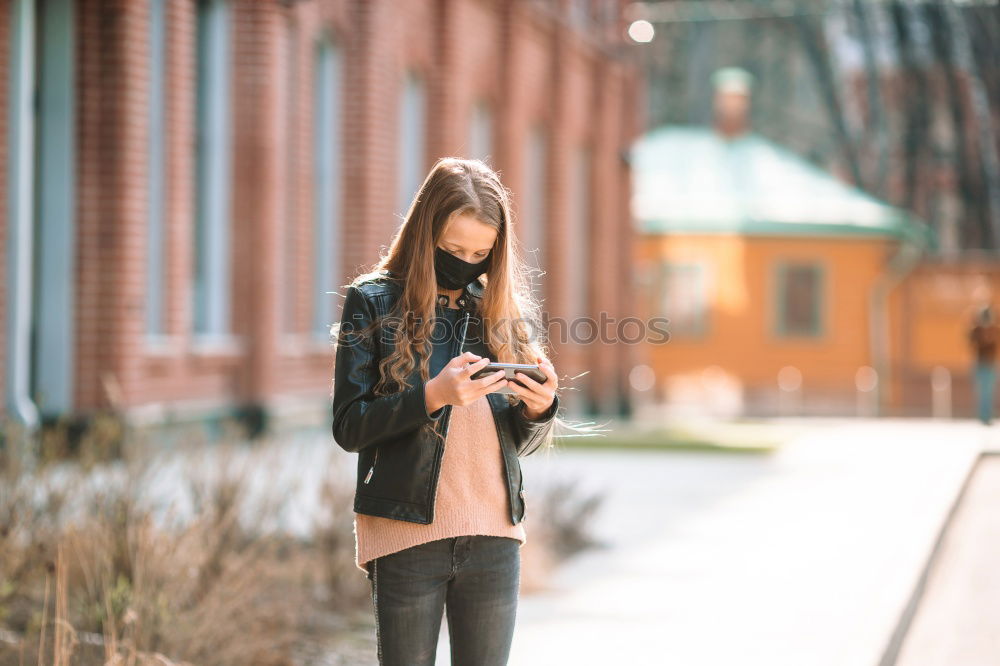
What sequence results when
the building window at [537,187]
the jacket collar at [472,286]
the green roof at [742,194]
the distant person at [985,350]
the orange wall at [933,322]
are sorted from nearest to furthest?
the jacket collar at [472,286] < the distant person at [985,350] < the building window at [537,187] < the orange wall at [933,322] < the green roof at [742,194]

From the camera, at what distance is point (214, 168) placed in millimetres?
16531

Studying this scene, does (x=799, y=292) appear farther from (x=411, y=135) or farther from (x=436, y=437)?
(x=436, y=437)

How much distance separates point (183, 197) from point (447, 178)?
12.0 meters

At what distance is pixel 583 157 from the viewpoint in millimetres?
29109

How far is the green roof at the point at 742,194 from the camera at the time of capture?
124 feet

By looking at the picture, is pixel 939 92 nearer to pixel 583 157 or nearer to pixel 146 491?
pixel 583 157

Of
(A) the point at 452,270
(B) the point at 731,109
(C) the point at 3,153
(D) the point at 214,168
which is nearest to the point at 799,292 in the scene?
(B) the point at 731,109

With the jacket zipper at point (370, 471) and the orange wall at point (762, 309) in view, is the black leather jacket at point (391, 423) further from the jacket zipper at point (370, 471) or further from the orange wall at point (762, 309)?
the orange wall at point (762, 309)

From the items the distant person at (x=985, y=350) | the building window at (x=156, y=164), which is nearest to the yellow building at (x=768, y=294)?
the distant person at (x=985, y=350)

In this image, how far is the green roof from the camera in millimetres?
37656

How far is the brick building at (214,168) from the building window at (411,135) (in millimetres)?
30

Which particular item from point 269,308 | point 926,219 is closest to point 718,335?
point 926,219

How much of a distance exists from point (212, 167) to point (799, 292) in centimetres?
2349

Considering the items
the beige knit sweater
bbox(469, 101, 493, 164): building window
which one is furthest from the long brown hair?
bbox(469, 101, 493, 164): building window
